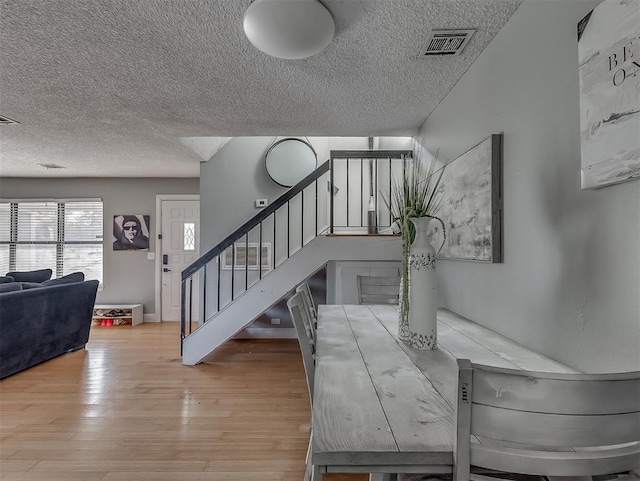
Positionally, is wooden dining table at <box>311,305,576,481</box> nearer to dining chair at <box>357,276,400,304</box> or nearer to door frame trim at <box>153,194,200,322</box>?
dining chair at <box>357,276,400,304</box>

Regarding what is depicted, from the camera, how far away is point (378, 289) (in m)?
2.76

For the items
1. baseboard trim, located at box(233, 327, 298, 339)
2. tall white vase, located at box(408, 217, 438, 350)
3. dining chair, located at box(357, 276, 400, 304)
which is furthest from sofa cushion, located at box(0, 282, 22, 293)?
tall white vase, located at box(408, 217, 438, 350)

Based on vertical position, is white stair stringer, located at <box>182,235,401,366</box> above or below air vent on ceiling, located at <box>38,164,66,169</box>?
below

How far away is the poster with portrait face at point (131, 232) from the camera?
6.12 metres

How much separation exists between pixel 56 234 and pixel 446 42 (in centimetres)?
692

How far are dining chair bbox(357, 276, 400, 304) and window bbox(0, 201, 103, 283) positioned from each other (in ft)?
17.7

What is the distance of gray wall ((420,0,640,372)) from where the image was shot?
3.55 ft

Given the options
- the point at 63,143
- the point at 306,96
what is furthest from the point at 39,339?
the point at 306,96

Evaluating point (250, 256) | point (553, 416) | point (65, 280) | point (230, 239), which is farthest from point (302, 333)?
point (65, 280)

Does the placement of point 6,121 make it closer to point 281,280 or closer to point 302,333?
point 281,280

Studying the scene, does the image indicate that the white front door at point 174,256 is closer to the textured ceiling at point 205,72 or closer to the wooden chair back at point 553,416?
the textured ceiling at point 205,72

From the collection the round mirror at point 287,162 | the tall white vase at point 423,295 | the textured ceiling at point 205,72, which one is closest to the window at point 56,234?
the textured ceiling at point 205,72

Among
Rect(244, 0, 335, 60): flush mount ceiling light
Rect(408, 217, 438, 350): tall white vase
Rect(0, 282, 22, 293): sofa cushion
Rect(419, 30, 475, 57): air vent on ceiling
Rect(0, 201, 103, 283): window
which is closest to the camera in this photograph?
Rect(408, 217, 438, 350): tall white vase

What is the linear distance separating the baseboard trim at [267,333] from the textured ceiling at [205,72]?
2.68 m
